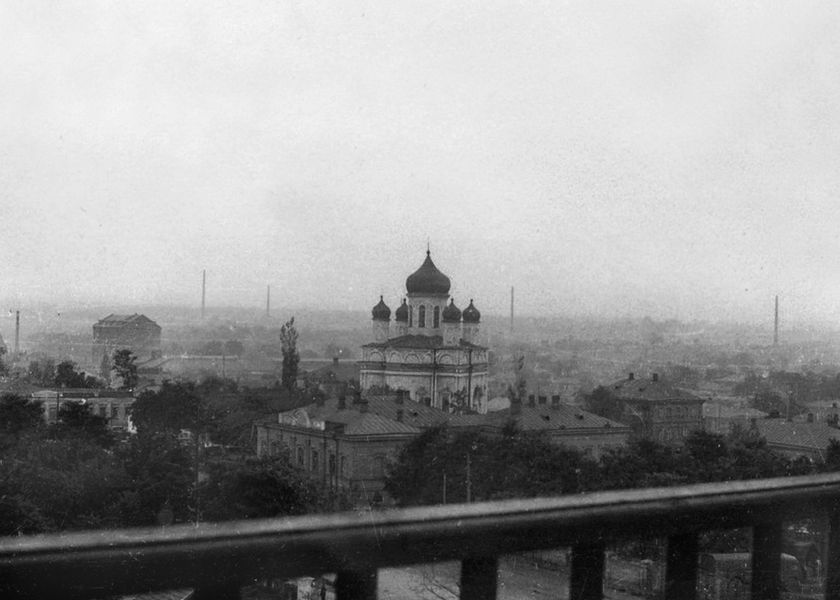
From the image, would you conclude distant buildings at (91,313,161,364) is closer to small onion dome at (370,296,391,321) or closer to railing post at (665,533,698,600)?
small onion dome at (370,296,391,321)

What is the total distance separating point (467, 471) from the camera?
18875mm

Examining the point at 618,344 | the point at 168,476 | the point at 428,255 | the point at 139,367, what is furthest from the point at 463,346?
the point at 168,476

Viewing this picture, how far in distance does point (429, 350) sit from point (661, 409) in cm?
866

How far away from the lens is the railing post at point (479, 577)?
1652 millimetres

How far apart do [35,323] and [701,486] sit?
71.8 ft

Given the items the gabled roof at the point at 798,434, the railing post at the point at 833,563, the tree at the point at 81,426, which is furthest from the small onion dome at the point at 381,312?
the railing post at the point at 833,563

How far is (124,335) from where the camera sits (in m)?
30.9

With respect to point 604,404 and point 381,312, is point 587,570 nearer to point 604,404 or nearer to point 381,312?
point 604,404

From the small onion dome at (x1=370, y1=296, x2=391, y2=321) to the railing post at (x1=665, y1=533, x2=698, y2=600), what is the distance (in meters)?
35.4

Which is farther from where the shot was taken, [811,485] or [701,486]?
[811,485]

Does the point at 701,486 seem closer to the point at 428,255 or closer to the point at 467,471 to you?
the point at 467,471

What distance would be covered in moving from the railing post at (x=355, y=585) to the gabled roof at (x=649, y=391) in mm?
31699

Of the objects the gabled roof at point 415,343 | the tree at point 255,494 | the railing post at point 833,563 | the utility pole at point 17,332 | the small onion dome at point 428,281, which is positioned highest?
the small onion dome at point 428,281

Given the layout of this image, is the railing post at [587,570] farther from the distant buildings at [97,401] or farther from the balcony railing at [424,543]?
the distant buildings at [97,401]
